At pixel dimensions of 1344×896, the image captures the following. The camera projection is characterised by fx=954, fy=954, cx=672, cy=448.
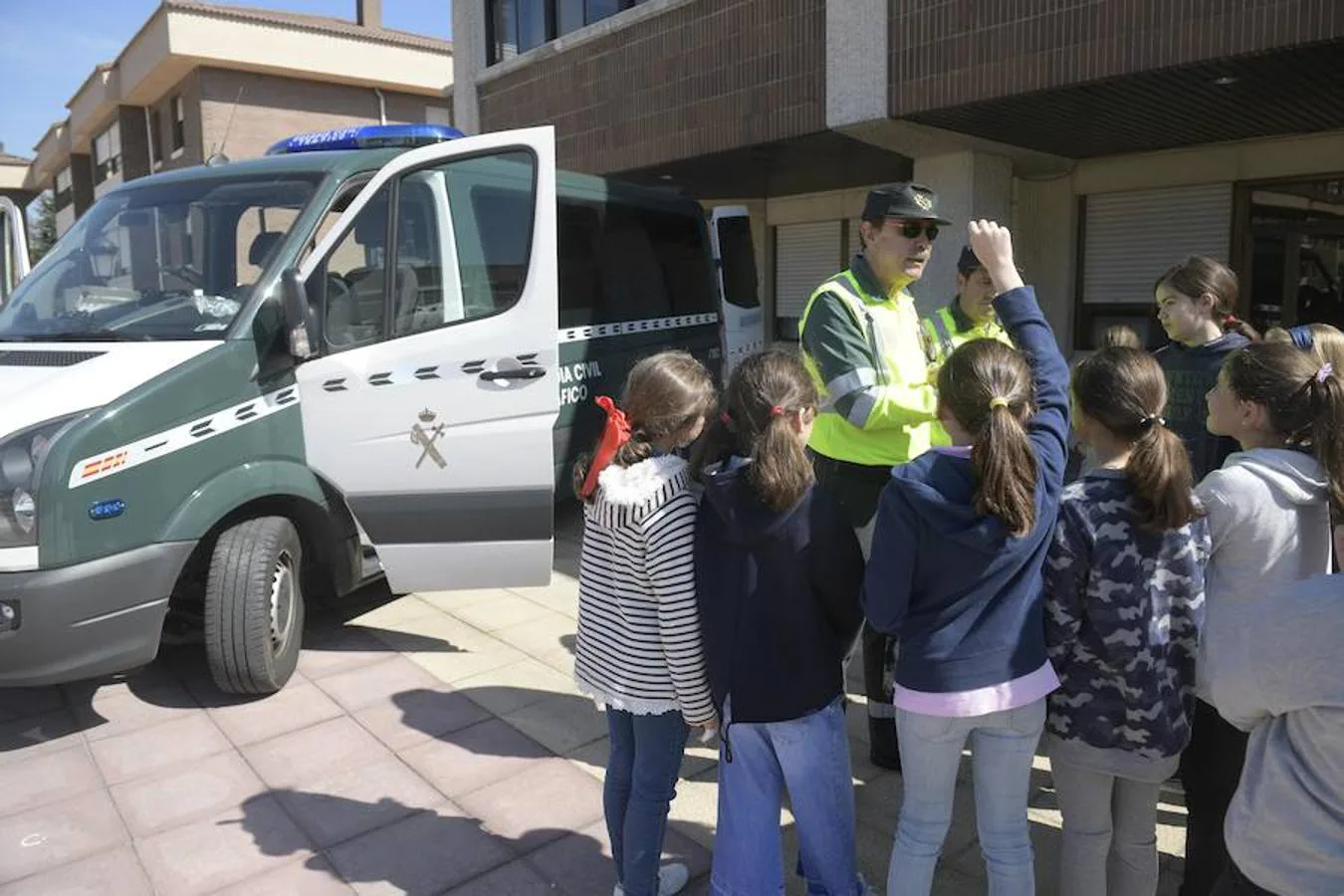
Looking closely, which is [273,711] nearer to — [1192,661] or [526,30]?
[1192,661]

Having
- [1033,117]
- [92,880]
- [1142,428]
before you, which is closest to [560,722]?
[92,880]

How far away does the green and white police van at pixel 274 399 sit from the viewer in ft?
11.0

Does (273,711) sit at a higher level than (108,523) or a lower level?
lower

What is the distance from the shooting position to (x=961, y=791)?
319 cm

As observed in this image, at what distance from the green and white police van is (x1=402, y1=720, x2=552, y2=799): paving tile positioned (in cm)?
84

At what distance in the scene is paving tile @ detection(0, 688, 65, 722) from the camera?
393cm

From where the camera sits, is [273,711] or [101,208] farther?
[101,208]

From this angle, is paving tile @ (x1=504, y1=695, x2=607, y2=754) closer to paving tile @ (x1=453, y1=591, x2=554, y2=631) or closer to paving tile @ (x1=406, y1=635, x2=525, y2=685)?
paving tile @ (x1=406, y1=635, x2=525, y2=685)

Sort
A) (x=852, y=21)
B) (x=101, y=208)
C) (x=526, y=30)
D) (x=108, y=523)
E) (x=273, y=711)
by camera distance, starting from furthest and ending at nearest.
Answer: (x=526, y=30) → (x=852, y=21) → (x=101, y=208) → (x=273, y=711) → (x=108, y=523)

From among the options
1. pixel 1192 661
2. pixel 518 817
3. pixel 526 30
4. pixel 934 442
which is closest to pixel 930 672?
pixel 1192 661

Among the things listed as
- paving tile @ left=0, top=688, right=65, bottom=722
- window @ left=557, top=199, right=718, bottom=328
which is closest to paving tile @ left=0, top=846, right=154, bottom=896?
paving tile @ left=0, top=688, right=65, bottom=722

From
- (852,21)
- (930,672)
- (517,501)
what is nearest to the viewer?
(930,672)

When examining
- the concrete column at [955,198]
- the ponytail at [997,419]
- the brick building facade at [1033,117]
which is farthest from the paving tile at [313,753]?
the concrete column at [955,198]

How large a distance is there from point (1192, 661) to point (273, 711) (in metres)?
3.36
